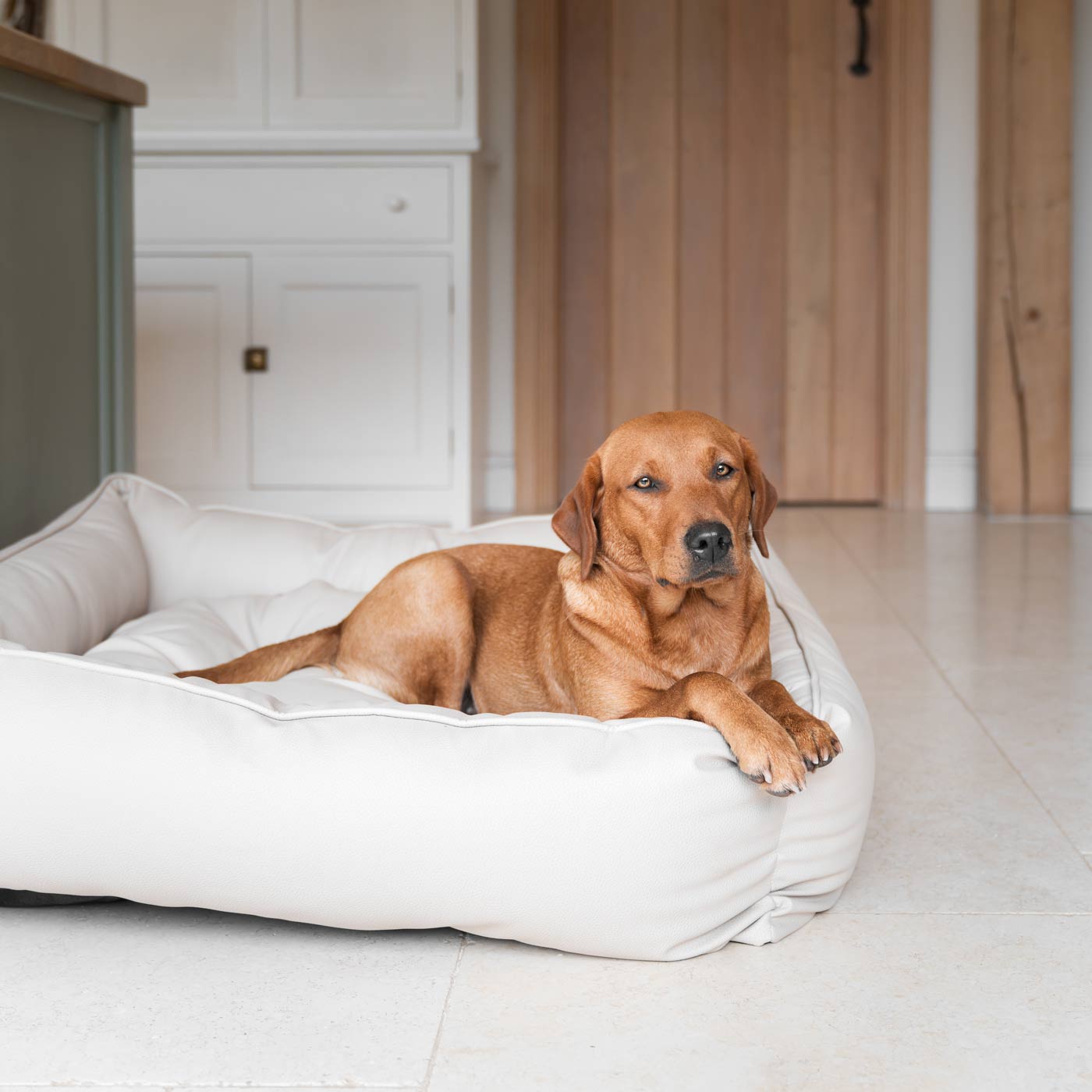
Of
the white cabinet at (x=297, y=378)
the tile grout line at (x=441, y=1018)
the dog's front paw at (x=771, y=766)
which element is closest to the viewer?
the tile grout line at (x=441, y=1018)

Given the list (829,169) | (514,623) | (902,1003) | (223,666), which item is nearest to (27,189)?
(223,666)

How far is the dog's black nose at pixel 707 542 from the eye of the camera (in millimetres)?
1697

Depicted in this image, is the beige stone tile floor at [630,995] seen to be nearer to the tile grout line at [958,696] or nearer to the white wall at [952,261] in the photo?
the tile grout line at [958,696]

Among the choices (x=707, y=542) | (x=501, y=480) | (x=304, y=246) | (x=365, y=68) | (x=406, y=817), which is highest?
(x=365, y=68)

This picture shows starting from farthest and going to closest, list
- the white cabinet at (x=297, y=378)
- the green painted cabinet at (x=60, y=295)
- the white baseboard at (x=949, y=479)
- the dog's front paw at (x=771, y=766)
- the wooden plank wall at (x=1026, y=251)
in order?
the white baseboard at (x=949, y=479) → the wooden plank wall at (x=1026, y=251) → the white cabinet at (x=297, y=378) → the green painted cabinet at (x=60, y=295) → the dog's front paw at (x=771, y=766)

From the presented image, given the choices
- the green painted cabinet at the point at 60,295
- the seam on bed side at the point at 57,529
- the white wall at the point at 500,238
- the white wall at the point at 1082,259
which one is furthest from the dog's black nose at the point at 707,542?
the white wall at the point at 1082,259

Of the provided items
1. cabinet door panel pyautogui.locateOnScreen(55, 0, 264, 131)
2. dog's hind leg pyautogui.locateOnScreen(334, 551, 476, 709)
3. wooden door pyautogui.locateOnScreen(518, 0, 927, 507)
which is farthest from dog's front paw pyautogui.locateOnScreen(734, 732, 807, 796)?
wooden door pyautogui.locateOnScreen(518, 0, 927, 507)

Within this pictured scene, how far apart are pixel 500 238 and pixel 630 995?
4297 mm

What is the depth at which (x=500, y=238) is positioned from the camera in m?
5.39

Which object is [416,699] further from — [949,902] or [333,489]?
[333,489]

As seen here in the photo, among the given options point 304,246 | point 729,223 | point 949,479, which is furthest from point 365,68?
point 949,479

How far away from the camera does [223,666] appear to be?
6.91ft

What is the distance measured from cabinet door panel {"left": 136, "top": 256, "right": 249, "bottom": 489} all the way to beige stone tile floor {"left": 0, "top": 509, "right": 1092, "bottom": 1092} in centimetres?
310

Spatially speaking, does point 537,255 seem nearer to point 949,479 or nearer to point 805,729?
point 949,479
